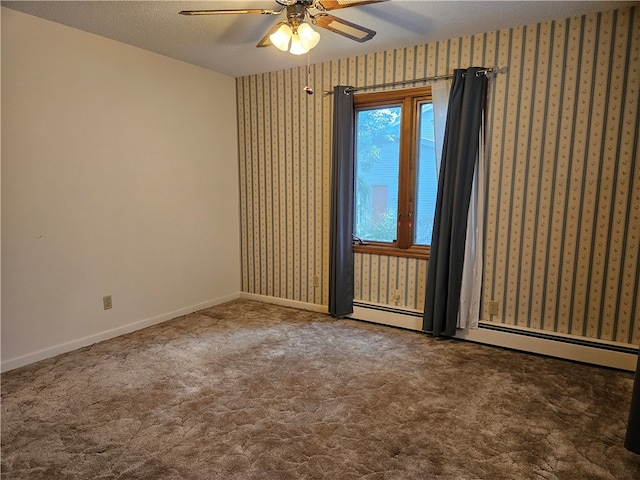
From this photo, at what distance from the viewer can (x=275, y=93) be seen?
4246 mm

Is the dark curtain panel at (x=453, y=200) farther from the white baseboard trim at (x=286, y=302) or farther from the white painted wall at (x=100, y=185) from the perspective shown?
the white painted wall at (x=100, y=185)

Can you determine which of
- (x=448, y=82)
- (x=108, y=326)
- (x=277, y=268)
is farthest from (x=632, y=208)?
(x=108, y=326)

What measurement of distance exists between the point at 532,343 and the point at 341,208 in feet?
6.45

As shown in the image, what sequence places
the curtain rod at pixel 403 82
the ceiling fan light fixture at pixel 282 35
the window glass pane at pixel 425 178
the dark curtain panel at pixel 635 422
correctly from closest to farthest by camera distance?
the dark curtain panel at pixel 635 422 → the ceiling fan light fixture at pixel 282 35 → the curtain rod at pixel 403 82 → the window glass pane at pixel 425 178

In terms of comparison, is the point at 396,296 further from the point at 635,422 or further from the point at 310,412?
the point at 635,422

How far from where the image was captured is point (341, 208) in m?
3.84

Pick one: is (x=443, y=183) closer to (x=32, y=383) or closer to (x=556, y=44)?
(x=556, y=44)

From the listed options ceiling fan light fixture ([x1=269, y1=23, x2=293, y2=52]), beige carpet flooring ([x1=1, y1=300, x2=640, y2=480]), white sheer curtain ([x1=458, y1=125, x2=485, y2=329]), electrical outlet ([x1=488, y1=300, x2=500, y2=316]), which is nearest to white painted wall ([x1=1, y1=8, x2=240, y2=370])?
beige carpet flooring ([x1=1, y1=300, x2=640, y2=480])

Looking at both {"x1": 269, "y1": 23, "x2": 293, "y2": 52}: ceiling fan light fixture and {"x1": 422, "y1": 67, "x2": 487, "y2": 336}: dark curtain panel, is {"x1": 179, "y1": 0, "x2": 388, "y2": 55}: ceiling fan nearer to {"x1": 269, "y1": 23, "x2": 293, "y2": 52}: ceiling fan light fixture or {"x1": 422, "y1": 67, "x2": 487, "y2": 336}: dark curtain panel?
{"x1": 269, "y1": 23, "x2": 293, "y2": 52}: ceiling fan light fixture

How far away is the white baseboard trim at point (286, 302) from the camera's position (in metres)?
4.23

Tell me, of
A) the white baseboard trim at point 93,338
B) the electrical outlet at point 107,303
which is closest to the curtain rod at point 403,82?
the white baseboard trim at point 93,338

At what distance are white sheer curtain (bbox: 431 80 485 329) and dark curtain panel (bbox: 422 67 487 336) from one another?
4 cm

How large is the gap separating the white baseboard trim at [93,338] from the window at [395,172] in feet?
6.07

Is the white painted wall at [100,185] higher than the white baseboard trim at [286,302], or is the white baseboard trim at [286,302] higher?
the white painted wall at [100,185]
